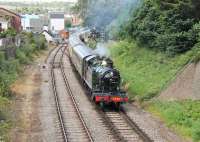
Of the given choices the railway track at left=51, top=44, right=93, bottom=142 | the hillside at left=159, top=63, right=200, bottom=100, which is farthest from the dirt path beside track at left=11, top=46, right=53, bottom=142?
the hillside at left=159, top=63, right=200, bottom=100

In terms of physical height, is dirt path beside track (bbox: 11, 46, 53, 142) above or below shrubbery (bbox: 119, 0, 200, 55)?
below

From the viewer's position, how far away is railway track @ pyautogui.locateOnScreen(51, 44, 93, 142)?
822 inches

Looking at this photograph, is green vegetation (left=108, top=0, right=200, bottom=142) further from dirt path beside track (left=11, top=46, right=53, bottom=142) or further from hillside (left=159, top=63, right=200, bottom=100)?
dirt path beside track (left=11, top=46, right=53, bottom=142)

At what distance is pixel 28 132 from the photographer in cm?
2167

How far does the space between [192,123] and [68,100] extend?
10347mm

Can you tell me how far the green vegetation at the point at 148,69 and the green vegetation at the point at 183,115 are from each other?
2.98 m

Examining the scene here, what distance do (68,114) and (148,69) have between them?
907 centimetres

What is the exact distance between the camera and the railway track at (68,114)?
20.9 m

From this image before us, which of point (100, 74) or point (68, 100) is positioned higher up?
point (100, 74)

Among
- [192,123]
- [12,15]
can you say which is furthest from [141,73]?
[12,15]

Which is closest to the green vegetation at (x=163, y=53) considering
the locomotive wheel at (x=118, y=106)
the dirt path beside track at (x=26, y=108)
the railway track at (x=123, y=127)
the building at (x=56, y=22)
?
the locomotive wheel at (x=118, y=106)

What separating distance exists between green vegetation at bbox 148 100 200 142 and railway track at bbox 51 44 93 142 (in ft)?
13.3

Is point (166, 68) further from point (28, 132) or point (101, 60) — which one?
point (28, 132)

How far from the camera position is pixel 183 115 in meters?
22.5
